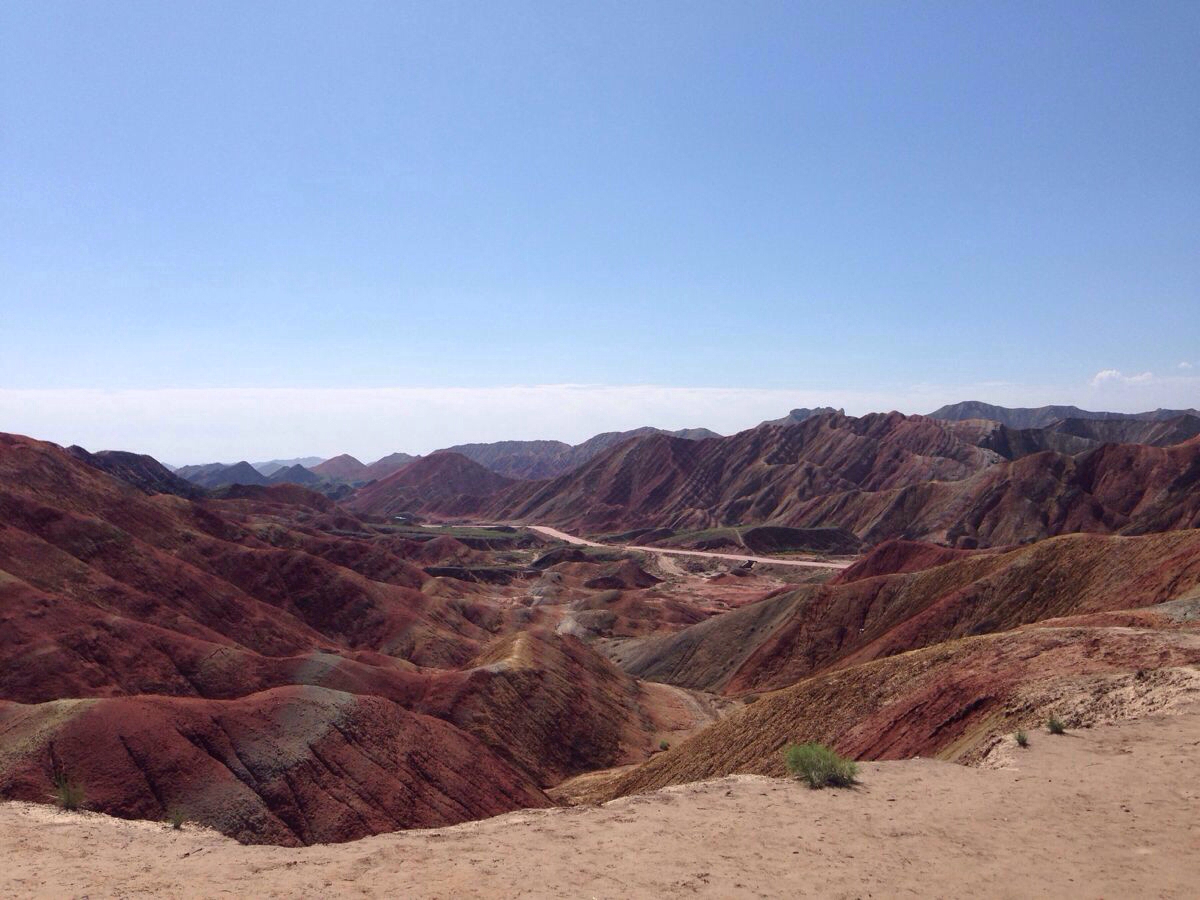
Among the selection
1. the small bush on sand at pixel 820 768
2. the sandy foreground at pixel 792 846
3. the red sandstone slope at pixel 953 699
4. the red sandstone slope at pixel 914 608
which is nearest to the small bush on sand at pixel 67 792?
the sandy foreground at pixel 792 846

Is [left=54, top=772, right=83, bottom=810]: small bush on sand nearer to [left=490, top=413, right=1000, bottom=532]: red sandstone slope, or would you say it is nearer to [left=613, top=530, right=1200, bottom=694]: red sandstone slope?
[left=613, top=530, right=1200, bottom=694]: red sandstone slope

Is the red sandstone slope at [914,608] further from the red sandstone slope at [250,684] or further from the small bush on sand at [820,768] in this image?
the small bush on sand at [820,768]

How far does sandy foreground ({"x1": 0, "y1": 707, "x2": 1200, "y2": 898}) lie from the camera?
968cm

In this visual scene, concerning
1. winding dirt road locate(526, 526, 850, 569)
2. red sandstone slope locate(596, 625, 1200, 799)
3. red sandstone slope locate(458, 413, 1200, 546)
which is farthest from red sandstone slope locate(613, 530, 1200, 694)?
red sandstone slope locate(458, 413, 1200, 546)

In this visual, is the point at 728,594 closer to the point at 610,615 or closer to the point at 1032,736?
the point at 610,615

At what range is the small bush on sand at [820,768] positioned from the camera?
44.4 feet

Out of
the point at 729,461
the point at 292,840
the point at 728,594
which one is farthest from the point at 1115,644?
the point at 729,461

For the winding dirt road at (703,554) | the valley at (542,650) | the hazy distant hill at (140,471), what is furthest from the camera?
the hazy distant hill at (140,471)

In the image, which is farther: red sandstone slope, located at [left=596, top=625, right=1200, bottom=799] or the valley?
the valley

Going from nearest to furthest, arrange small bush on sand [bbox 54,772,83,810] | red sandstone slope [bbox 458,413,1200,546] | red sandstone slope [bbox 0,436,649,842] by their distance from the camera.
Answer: small bush on sand [bbox 54,772,83,810], red sandstone slope [bbox 0,436,649,842], red sandstone slope [bbox 458,413,1200,546]

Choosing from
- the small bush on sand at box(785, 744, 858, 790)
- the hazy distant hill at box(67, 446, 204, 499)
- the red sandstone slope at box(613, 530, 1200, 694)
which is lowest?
the red sandstone slope at box(613, 530, 1200, 694)

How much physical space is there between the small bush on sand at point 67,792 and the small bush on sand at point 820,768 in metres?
16.2

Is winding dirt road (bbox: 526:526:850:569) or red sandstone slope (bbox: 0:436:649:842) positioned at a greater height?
red sandstone slope (bbox: 0:436:649:842)

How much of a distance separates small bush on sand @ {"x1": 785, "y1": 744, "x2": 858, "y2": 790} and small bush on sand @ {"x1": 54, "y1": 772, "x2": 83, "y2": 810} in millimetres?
16247
